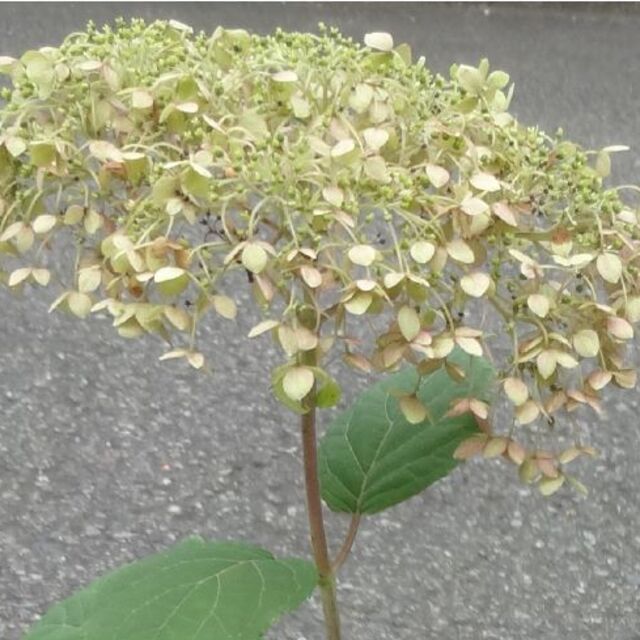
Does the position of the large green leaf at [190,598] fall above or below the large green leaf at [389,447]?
below

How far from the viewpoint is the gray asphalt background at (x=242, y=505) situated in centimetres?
154

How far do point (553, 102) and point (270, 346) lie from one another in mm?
1667

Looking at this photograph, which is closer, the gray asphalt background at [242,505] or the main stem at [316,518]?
the main stem at [316,518]

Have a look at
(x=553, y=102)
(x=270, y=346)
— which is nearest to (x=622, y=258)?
(x=270, y=346)

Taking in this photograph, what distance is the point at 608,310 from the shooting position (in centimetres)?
58

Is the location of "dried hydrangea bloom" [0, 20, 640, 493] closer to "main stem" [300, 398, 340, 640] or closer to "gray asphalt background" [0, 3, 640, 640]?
"main stem" [300, 398, 340, 640]

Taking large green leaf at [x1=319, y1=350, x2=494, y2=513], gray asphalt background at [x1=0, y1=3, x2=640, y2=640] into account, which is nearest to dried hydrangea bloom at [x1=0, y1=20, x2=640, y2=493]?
large green leaf at [x1=319, y1=350, x2=494, y2=513]

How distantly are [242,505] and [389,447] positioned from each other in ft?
3.20

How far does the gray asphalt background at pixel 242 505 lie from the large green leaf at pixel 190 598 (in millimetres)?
800

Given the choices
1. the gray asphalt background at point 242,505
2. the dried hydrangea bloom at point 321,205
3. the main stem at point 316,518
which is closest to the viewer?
the dried hydrangea bloom at point 321,205

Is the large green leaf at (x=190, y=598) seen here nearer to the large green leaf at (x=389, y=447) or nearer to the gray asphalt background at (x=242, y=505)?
the large green leaf at (x=389, y=447)

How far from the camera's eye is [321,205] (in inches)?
21.7

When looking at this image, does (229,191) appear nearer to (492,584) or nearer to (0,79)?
(492,584)

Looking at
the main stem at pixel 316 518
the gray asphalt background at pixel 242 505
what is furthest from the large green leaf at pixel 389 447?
the gray asphalt background at pixel 242 505
